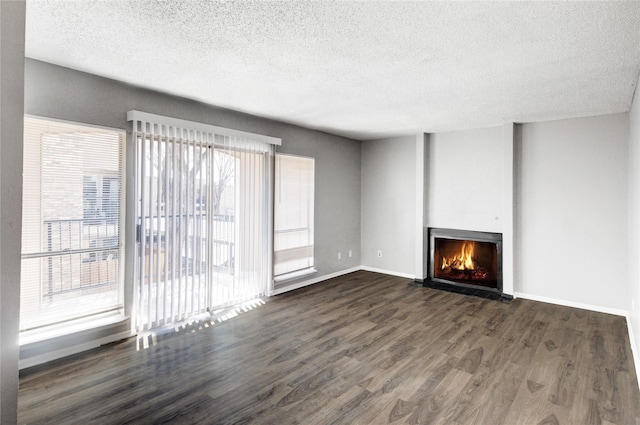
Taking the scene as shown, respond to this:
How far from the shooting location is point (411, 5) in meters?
1.95

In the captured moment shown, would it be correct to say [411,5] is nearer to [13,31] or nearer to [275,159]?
[13,31]

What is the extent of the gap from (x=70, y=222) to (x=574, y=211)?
230 inches

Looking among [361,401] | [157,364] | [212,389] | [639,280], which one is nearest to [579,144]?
[639,280]

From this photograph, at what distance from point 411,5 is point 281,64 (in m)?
1.22

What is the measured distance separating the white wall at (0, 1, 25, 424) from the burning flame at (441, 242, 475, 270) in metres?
5.70

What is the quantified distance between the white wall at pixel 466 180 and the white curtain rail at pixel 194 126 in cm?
276

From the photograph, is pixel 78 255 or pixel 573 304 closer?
pixel 78 255

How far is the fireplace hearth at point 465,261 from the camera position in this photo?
518 cm

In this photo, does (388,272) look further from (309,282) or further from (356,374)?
(356,374)

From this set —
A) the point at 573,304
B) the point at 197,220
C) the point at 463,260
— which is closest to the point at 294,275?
the point at 197,220

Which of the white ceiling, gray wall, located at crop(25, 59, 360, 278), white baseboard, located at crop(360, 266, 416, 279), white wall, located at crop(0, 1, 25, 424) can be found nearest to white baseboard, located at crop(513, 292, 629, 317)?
white baseboard, located at crop(360, 266, 416, 279)

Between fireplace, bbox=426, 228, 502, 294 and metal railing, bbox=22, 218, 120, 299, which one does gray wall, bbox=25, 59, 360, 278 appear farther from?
fireplace, bbox=426, 228, 502, 294

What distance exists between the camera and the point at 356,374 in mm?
2766

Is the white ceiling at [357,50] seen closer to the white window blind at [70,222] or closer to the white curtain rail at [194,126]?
the white curtain rail at [194,126]
